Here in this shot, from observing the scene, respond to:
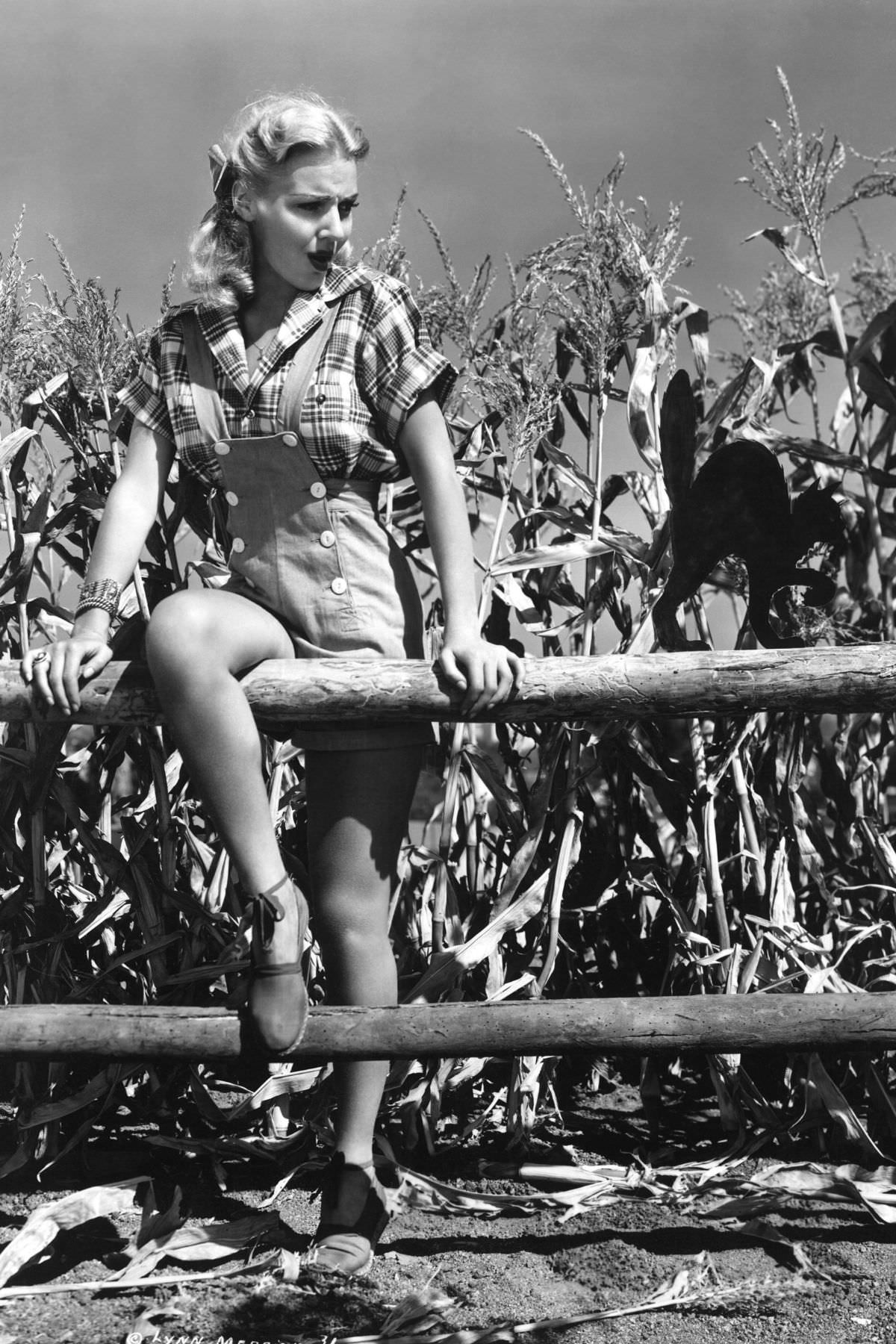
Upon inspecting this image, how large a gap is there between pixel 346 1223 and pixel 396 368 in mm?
1231

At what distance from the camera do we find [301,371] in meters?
1.67

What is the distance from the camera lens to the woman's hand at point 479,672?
148 cm

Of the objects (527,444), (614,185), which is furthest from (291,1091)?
(614,185)

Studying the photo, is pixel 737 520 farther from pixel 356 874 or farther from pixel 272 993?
pixel 272 993

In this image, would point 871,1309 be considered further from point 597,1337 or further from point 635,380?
point 635,380

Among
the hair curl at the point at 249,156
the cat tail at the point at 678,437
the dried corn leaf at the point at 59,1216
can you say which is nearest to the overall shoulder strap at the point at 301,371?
the hair curl at the point at 249,156

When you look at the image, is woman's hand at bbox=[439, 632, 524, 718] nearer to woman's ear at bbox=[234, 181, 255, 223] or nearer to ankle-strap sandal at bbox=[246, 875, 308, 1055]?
ankle-strap sandal at bbox=[246, 875, 308, 1055]

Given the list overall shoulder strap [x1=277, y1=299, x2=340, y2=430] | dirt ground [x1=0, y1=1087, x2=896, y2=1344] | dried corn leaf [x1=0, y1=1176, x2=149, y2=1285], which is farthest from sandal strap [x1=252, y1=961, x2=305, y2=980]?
overall shoulder strap [x1=277, y1=299, x2=340, y2=430]

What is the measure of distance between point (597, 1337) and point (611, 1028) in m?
0.41

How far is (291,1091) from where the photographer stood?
2111 millimetres

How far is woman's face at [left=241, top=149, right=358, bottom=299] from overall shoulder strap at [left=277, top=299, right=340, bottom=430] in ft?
0.20

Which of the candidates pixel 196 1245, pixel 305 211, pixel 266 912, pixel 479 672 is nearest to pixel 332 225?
→ pixel 305 211

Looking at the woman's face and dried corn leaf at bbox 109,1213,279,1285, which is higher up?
the woman's face

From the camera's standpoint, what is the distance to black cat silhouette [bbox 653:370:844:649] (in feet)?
6.38
